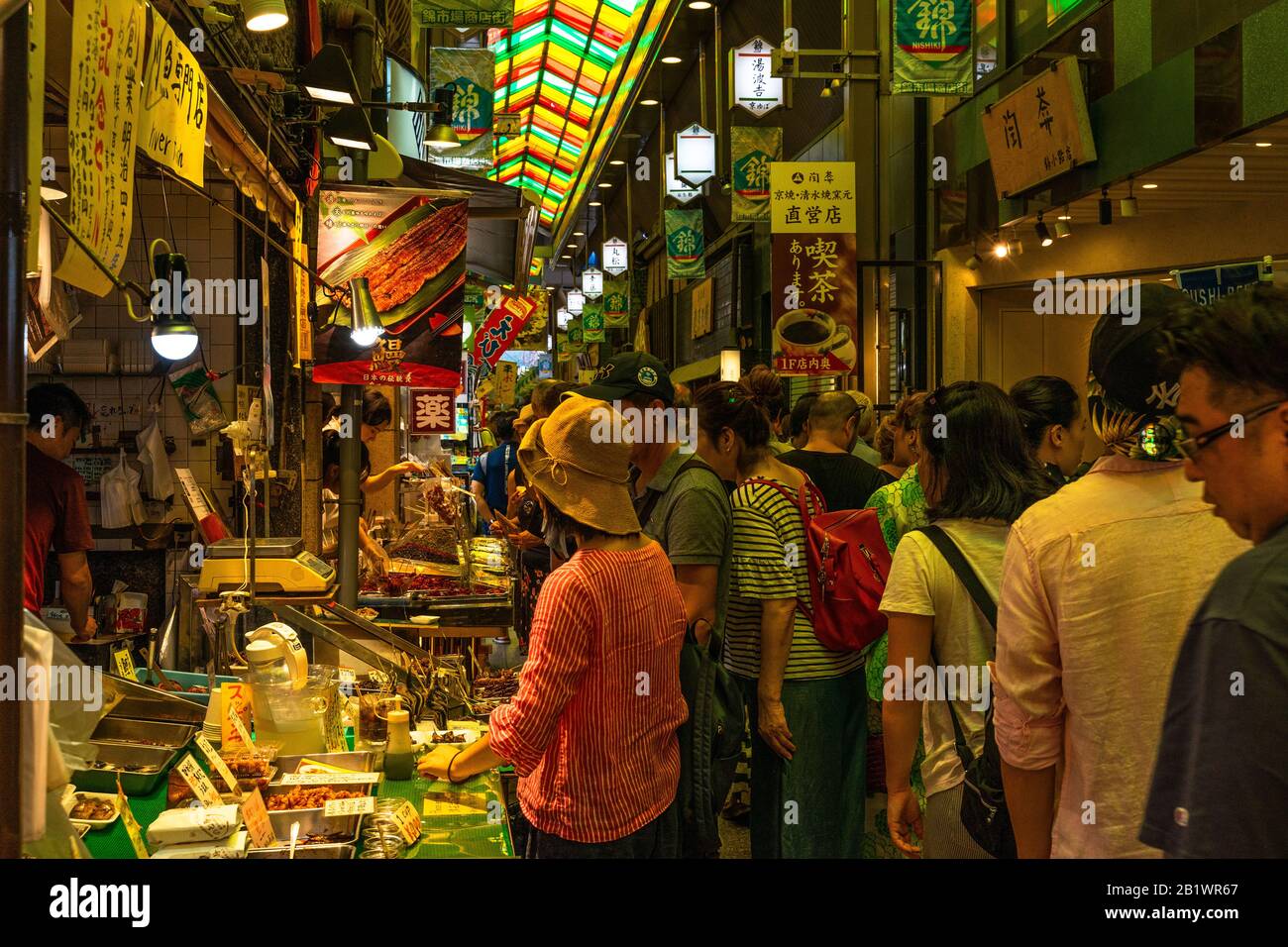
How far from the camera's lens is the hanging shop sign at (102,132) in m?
2.36

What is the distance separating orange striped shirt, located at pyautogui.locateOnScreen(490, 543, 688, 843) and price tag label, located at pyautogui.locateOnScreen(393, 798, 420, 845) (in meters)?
0.43

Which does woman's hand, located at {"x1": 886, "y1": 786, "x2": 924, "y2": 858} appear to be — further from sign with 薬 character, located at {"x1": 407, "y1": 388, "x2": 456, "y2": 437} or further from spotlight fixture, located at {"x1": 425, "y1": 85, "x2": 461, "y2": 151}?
sign with 薬 character, located at {"x1": 407, "y1": 388, "x2": 456, "y2": 437}

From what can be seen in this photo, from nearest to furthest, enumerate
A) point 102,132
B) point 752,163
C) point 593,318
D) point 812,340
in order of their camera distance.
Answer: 1. point 102,132
2. point 812,340
3. point 752,163
4. point 593,318

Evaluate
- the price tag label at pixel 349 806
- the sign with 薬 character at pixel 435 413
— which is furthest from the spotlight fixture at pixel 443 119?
the price tag label at pixel 349 806

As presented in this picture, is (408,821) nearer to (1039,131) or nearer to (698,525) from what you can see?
(698,525)

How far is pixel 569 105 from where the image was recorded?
20156 mm

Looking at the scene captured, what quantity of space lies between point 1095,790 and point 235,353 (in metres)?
6.43

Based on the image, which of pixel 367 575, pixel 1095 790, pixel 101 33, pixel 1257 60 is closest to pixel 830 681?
pixel 1095 790

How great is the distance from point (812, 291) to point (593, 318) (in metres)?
18.6

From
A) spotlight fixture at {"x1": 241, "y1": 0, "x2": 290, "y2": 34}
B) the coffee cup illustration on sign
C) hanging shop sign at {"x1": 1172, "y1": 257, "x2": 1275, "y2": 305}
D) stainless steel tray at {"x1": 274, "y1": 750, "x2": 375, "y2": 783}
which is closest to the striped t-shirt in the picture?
stainless steel tray at {"x1": 274, "y1": 750, "x2": 375, "y2": 783}

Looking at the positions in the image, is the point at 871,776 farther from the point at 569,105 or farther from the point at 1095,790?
the point at 569,105

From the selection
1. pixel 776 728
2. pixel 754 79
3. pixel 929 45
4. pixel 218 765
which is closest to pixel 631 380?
pixel 776 728

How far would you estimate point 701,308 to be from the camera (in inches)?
861

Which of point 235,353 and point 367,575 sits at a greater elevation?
point 235,353
